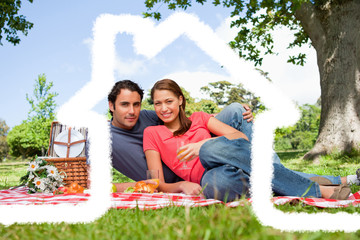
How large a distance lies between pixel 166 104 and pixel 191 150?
2.54 feet

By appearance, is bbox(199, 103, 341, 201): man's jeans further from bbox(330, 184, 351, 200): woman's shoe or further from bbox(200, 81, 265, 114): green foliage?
bbox(200, 81, 265, 114): green foliage

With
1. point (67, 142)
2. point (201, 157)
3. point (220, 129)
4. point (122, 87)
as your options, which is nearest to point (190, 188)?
point (201, 157)

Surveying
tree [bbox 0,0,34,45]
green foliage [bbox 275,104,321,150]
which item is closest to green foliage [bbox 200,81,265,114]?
green foliage [bbox 275,104,321,150]

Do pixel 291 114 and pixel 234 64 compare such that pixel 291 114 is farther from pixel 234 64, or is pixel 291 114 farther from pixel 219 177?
pixel 219 177

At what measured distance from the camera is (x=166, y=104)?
11.0 ft

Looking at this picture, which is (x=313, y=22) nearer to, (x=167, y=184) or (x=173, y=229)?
(x=167, y=184)

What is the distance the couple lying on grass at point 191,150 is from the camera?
8.51 feet

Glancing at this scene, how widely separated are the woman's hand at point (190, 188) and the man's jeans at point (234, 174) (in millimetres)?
131

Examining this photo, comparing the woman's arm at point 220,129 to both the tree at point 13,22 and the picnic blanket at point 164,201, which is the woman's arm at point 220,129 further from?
the tree at point 13,22

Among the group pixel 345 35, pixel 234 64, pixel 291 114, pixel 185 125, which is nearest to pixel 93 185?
pixel 185 125

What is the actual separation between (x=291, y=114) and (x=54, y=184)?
2830 millimetres

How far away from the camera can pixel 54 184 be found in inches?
157

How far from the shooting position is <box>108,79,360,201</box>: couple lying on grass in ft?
8.51

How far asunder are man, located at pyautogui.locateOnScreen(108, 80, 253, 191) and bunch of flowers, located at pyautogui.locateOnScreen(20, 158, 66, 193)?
788 mm
